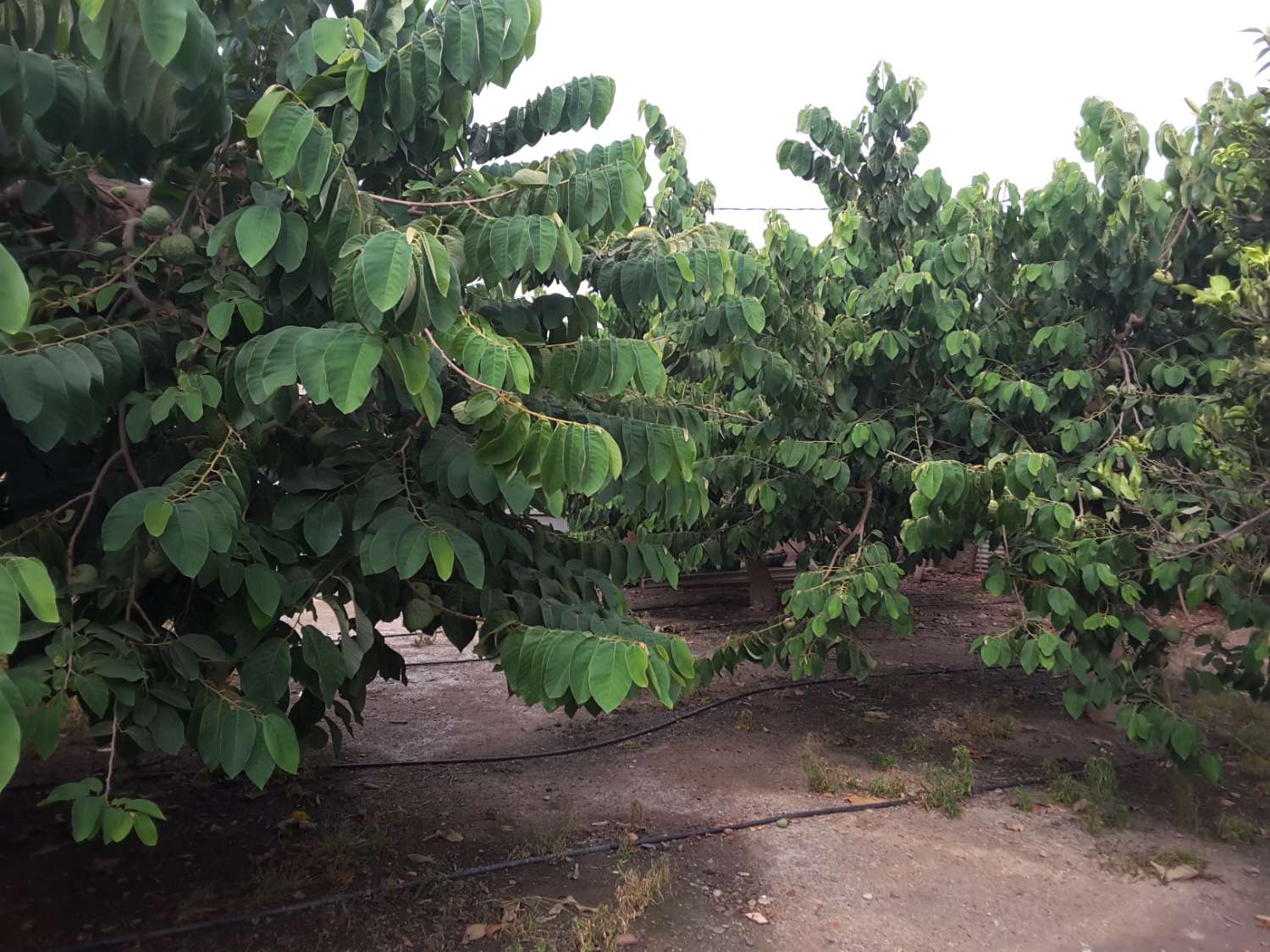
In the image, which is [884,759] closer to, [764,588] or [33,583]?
[764,588]

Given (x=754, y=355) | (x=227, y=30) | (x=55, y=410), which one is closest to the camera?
(x=55, y=410)

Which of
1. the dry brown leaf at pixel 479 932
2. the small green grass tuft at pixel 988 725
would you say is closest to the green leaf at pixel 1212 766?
the small green grass tuft at pixel 988 725

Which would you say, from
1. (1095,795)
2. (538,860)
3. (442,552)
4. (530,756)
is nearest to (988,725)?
(1095,795)

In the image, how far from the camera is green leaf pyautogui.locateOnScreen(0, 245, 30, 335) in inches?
45.4

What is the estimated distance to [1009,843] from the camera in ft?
14.7

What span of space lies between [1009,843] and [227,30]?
4740 millimetres

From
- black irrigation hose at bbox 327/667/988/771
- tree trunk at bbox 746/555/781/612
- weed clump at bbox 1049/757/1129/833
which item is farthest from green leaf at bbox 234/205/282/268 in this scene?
tree trunk at bbox 746/555/781/612

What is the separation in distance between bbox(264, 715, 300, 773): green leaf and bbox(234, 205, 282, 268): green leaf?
1110mm

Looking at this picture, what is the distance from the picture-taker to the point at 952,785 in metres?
5.02

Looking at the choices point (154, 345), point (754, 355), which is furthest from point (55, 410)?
point (754, 355)

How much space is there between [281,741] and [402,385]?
3.16ft

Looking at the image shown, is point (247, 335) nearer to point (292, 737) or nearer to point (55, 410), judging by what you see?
point (55, 410)

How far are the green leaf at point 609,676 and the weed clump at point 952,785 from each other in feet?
11.2

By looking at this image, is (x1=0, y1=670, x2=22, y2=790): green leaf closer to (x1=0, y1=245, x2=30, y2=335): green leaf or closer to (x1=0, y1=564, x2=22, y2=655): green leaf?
(x1=0, y1=564, x2=22, y2=655): green leaf
